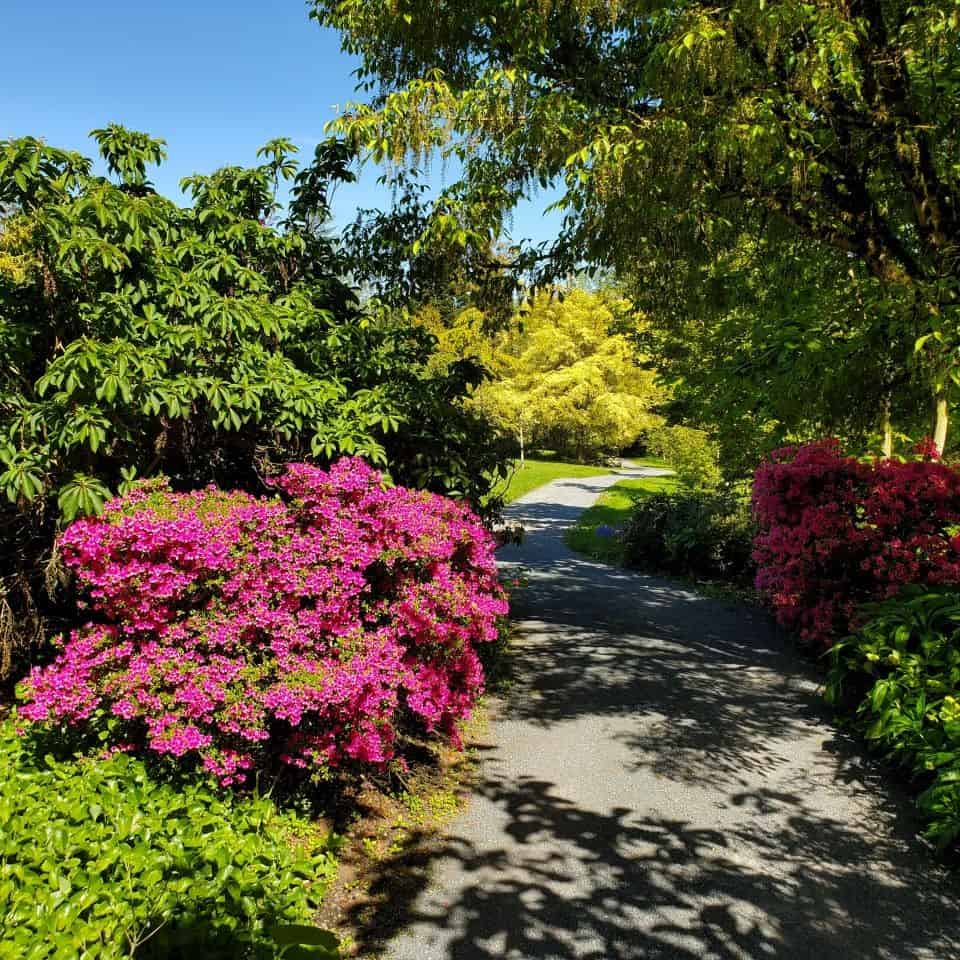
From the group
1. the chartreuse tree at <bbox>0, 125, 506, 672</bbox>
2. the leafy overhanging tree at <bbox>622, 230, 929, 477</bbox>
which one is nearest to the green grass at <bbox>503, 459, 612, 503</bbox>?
the leafy overhanging tree at <bbox>622, 230, 929, 477</bbox>

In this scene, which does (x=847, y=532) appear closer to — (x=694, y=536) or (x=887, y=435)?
(x=887, y=435)

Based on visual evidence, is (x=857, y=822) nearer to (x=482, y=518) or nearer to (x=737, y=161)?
(x=482, y=518)

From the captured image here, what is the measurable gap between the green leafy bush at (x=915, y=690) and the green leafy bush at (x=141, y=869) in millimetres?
3688

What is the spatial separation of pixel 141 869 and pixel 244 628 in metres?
1.18

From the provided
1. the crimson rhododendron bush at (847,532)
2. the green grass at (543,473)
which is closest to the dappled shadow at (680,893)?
the crimson rhododendron bush at (847,532)

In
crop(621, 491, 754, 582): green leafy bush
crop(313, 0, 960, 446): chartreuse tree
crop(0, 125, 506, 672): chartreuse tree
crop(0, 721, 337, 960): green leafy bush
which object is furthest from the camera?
crop(621, 491, 754, 582): green leafy bush

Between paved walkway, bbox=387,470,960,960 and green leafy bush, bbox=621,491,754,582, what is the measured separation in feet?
13.6

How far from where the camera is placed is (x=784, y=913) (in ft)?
11.1

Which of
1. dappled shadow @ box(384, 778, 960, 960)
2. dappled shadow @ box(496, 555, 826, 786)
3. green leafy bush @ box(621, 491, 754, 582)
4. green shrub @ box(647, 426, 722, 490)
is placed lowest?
dappled shadow @ box(384, 778, 960, 960)

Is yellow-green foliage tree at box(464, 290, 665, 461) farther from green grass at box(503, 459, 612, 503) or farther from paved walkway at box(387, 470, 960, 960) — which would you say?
paved walkway at box(387, 470, 960, 960)

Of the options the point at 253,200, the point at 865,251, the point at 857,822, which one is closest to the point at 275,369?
the point at 253,200

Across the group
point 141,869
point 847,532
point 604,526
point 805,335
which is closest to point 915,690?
point 847,532

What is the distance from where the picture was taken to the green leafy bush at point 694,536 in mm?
11031

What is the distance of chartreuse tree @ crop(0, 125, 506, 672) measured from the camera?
156 inches
